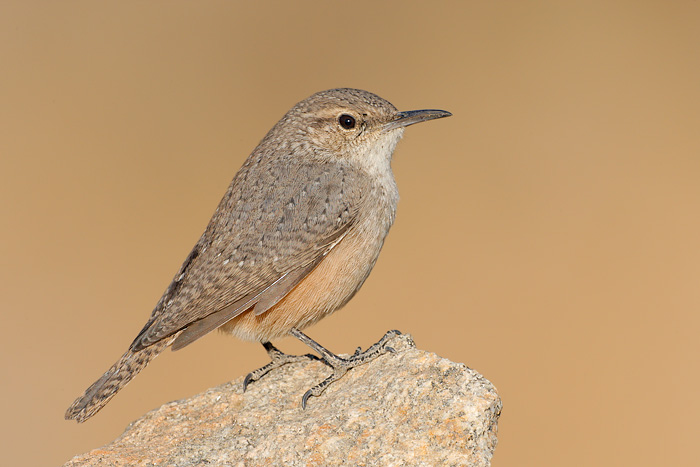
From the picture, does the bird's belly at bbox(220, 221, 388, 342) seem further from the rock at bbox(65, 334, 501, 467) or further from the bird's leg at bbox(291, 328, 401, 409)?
the rock at bbox(65, 334, 501, 467)

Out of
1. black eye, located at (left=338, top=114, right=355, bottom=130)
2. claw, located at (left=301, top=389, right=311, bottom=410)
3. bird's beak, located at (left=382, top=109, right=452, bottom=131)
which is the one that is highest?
bird's beak, located at (left=382, top=109, right=452, bottom=131)

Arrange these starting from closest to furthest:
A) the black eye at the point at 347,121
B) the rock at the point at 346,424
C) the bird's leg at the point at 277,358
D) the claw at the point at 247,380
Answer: the rock at the point at 346,424, the claw at the point at 247,380, the bird's leg at the point at 277,358, the black eye at the point at 347,121

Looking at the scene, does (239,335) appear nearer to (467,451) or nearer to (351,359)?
(351,359)

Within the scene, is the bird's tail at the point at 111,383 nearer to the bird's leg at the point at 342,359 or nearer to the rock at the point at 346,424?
the rock at the point at 346,424

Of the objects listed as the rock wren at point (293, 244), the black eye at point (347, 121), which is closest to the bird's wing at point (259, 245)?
the rock wren at point (293, 244)

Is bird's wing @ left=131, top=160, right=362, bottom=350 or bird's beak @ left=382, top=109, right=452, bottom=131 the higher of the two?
bird's beak @ left=382, top=109, right=452, bottom=131

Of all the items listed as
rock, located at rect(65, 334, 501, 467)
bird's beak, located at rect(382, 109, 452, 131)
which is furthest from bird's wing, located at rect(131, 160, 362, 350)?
rock, located at rect(65, 334, 501, 467)

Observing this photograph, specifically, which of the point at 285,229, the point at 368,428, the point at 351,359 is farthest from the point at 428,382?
the point at 285,229
